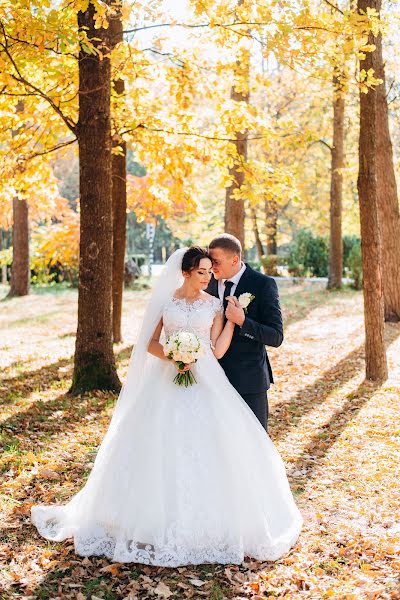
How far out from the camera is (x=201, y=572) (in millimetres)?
4582

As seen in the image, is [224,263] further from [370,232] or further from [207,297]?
[370,232]

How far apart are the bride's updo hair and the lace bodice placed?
0.30m

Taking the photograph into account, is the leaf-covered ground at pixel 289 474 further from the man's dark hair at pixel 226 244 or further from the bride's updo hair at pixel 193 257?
the man's dark hair at pixel 226 244

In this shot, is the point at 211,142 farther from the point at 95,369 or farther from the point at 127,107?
the point at 95,369

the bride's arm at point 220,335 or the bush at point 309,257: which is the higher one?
the bush at point 309,257

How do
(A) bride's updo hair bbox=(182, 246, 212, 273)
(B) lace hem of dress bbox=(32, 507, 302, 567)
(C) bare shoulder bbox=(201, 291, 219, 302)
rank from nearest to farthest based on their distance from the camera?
1. (B) lace hem of dress bbox=(32, 507, 302, 567)
2. (A) bride's updo hair bbox=(182, 246, 212, 273)
3. (C) bare shoulder bbox=(201, 291, 219, 302)

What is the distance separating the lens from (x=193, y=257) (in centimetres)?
502

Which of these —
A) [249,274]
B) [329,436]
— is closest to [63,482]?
[249,274]

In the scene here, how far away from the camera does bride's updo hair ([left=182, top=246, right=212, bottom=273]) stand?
16.4 ft

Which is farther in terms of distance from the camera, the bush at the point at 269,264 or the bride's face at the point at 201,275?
the bush at the point at 269,264

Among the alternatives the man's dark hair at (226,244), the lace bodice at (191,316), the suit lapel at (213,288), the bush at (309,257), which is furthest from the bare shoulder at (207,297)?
the bush at (309,257)

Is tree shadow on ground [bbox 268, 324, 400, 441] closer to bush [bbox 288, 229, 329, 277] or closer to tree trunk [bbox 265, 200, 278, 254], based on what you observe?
bush [bbox 288, 229, 329, 277]

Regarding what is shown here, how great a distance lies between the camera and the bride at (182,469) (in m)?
4.65

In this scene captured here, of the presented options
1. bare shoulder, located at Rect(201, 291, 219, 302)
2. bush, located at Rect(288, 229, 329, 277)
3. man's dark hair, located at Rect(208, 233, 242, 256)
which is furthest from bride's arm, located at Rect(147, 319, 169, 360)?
bush, located at Rect(288, 229, 329, 277)
